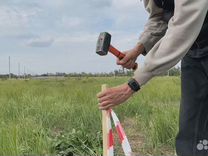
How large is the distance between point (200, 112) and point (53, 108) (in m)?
4.69

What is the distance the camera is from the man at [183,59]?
183 cm

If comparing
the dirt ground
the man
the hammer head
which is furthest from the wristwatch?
the dirt ground

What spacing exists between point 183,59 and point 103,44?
40cm

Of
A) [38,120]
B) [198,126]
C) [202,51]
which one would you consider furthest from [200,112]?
[38,120]

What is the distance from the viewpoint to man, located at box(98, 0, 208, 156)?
6.00ft

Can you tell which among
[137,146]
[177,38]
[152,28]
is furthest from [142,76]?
[137,146]

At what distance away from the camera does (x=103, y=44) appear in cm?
219

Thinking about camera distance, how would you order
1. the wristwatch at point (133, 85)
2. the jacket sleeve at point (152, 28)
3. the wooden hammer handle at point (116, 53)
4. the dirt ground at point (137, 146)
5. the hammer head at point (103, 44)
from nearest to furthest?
the wristwatch at point (133, 85), the hammer head at point (103, 44), the wooden hammer handle at point (116, 53), the jacket sleeve at point (152, 28), the dirt ground at point (137, 146)

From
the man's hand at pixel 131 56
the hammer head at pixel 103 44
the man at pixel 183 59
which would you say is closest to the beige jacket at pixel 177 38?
the man at pixel 183 59

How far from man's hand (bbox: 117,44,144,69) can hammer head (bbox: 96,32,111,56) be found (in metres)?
0.24

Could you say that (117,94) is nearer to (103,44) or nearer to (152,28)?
(103,44)

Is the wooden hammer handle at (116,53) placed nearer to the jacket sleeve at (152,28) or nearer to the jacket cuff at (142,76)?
the jacket sleeve at (152,28)

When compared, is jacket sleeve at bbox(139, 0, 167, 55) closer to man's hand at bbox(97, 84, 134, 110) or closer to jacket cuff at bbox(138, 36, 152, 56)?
jacket cuff at bbox(138, 36, 152, 56)

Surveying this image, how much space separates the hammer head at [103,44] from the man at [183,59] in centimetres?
24
